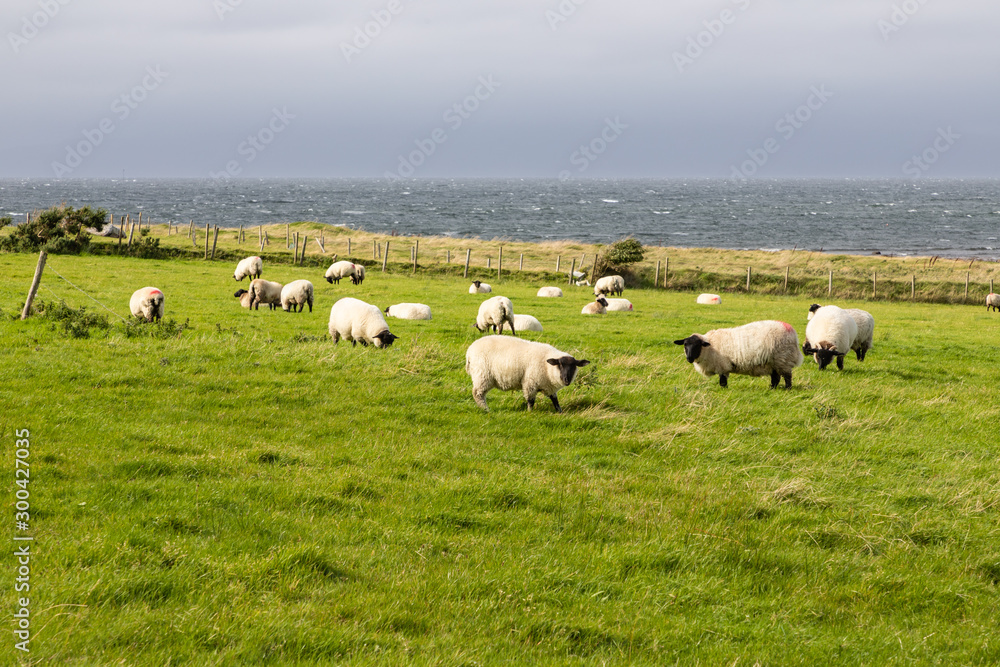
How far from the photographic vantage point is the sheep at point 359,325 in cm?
1942

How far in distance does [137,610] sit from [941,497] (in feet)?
30.8

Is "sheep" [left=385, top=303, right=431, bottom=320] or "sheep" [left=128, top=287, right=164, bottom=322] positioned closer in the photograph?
"sheep" [left=128, top=287, right=164, bottom=322]

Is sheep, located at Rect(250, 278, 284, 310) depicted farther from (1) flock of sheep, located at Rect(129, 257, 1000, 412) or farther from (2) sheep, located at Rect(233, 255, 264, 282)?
(2) sheep, located at Rect(233, 255, 264, 282)

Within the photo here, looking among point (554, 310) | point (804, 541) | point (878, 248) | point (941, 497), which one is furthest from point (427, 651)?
point (878, 248)

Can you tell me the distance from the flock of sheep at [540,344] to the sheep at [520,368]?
18 millimetres

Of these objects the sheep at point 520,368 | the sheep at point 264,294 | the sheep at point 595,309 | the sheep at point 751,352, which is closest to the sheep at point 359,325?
the sheep at point 520,368

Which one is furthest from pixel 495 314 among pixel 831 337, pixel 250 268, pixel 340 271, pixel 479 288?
pixel 340 271

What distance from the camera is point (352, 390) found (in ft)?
45.8

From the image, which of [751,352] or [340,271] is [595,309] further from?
Answer: [751,352]

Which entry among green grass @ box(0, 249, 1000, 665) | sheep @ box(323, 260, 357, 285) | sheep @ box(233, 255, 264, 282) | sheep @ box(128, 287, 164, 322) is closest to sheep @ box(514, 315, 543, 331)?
green grass @ box(0, 249, 1000, 665)

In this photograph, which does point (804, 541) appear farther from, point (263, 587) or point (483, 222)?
point (483, 222)

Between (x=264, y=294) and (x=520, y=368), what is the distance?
65.9 ft

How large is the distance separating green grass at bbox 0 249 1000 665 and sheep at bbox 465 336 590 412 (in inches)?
18.2

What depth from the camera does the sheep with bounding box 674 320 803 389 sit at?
15.6 m
